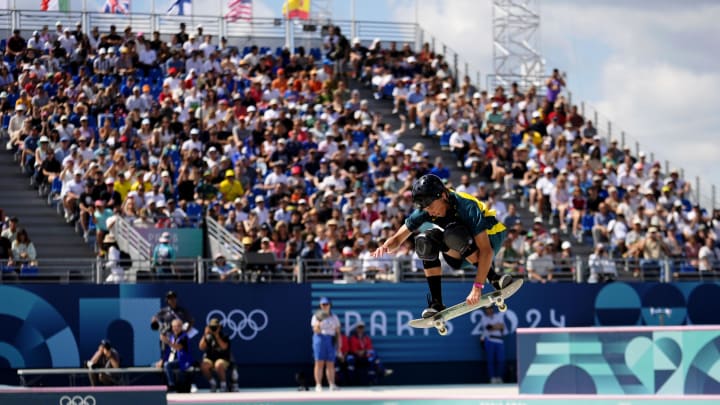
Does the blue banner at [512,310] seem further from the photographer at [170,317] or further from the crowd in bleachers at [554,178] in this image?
the photographer at [170,317]

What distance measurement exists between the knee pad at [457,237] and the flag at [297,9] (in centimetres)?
2701

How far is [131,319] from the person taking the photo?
92.2ft

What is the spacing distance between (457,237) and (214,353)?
44.4ft

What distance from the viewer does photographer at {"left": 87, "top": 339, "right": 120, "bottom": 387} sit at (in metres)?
26.6

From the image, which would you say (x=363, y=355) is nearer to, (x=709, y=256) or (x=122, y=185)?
(x=122, y=185)

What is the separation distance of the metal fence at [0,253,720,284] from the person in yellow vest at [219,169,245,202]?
1.66 metres

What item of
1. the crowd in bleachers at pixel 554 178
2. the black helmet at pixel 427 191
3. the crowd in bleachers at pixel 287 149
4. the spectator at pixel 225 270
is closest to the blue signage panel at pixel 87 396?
the black helmet at pixel 427 191

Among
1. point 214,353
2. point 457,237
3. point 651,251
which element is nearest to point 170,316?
point 214,353

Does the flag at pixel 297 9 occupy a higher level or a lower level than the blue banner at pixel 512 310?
higher

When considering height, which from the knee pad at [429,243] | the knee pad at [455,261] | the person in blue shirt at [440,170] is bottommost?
the knee pad at [455,261]

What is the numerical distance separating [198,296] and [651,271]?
10298 millimetres

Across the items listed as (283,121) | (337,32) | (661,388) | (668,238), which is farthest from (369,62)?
(661,388)

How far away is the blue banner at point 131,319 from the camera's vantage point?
27.6 m

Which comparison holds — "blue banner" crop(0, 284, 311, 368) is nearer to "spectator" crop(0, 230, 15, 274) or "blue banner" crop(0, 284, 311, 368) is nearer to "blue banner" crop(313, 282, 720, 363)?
Result: "spectator" crop(0, 230, 15, 274)
